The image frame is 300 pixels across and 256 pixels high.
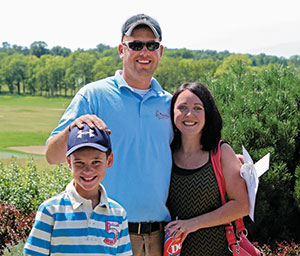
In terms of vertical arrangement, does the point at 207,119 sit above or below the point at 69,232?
above

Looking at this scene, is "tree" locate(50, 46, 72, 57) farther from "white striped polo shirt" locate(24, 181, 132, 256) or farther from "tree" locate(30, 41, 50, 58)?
"white striped polo shirt" locate(24, 181, 132, 256)

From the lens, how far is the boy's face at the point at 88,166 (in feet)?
7.66

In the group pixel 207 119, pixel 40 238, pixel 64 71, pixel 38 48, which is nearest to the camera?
pixel 40 238

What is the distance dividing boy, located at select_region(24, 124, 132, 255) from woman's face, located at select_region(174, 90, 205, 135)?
2.89 ft

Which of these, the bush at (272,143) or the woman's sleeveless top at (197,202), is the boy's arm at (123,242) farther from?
the bush at (272,143)

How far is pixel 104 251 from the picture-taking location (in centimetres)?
232

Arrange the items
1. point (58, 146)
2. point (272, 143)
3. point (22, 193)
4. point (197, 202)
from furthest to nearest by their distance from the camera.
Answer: point (22, 193)
point (272, 143)
point (197, 202)
point (58, 146)

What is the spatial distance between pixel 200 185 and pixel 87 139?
3.63 feet

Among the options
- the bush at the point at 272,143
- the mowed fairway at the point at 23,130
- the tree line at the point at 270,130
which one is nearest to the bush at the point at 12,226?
the tree line at the point at 270,130

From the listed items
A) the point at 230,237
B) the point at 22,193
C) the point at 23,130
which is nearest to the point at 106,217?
the point at 230,237

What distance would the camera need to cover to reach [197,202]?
310 cm

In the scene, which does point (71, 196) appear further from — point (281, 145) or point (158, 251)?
point (281, 145)

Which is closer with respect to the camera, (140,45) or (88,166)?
(88,166)

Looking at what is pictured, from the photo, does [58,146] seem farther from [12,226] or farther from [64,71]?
[64,71]
